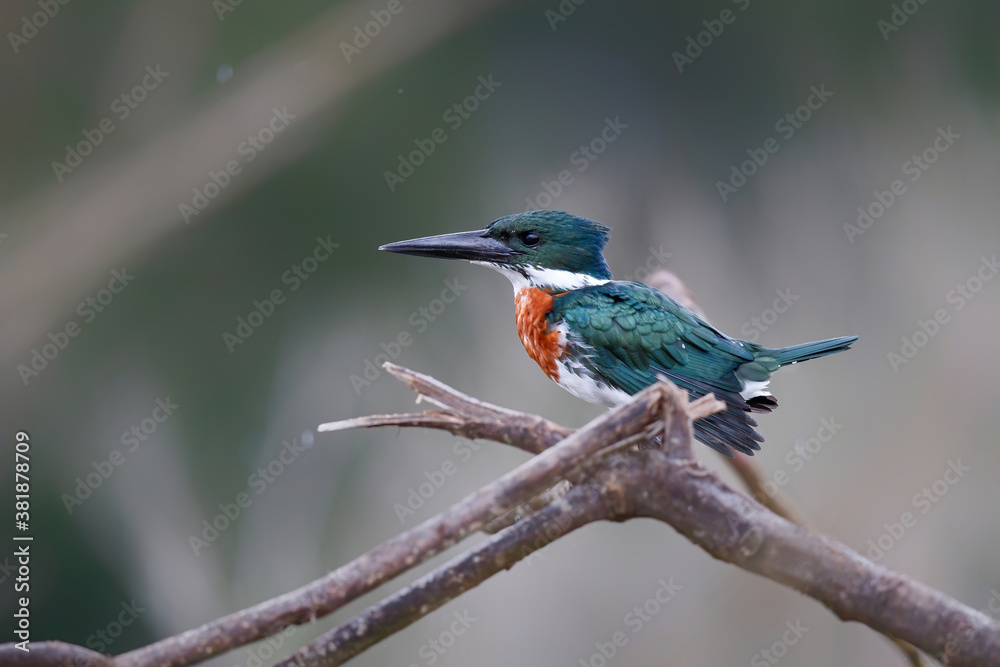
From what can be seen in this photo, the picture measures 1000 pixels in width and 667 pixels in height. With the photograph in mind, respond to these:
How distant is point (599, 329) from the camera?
5.22ft

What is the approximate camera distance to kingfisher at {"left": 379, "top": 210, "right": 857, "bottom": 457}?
1.57 m

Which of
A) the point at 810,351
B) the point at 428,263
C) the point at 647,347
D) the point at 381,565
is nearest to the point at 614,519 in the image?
the point at 381,565

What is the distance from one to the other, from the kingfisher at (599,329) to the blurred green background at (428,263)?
4.99 ft

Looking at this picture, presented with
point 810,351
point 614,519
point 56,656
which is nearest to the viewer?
point 56,656

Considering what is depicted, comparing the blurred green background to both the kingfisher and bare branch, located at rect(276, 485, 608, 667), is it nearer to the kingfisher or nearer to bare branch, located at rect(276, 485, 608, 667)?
the kingfisher

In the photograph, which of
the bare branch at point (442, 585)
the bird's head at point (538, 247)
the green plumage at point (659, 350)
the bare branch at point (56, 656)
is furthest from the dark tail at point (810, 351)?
the bare branch at point (56, 656)

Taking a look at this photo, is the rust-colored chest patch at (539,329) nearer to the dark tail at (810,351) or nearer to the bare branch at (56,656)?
the dark tail at (810,351)

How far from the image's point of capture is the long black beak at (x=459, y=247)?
1.59 metres

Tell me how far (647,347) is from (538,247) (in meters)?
0.32

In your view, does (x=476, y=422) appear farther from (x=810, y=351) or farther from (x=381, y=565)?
(x=810, y=351)

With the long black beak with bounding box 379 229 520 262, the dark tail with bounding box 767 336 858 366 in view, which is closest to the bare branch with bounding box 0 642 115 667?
the long black beak with bounding box 379 229 520 262

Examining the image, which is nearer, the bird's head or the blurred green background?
the bird's head

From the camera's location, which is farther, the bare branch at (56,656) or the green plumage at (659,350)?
the green plumage at (659,350)

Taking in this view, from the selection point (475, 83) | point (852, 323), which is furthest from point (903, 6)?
point (475, 83)
